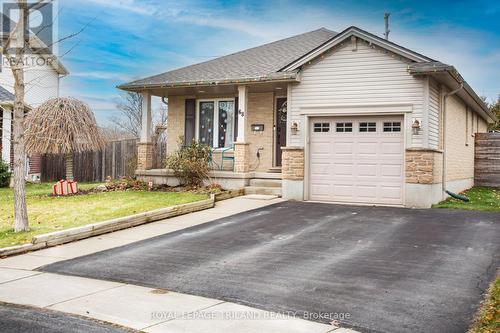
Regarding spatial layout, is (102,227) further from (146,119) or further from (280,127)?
(280,127)

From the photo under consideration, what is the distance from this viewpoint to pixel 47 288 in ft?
20.4

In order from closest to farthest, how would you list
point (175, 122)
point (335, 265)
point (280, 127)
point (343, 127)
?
point (335, 265) → point (343, 127) → point (280, 127) → point (175, 122)

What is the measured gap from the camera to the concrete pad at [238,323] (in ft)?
15.4

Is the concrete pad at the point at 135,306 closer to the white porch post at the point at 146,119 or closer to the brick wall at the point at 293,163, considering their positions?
the brick wall at the point at 293,163

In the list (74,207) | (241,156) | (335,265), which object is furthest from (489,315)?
(241,156)

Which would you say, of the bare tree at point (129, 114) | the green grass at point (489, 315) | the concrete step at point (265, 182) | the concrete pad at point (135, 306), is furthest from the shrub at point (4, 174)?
the bare tree at point (129, 114)

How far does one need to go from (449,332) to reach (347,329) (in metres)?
0.95

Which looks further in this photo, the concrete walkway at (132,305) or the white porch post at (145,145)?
the white porch post at (145,145)

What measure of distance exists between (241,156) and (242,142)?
1.46 ft

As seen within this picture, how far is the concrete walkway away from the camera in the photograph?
4.80 meters

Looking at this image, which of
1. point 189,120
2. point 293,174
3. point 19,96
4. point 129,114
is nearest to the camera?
point 19,96

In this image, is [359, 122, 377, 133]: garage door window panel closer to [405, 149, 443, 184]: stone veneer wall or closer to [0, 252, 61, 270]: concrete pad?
[405, 149, 443, 184]: stone veneer wall

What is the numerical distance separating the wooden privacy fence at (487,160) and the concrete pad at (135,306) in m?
18.0

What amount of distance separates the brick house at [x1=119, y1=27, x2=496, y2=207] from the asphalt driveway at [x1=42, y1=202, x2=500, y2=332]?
251cm
